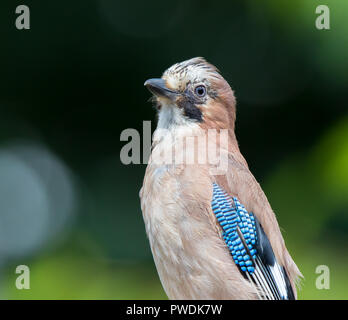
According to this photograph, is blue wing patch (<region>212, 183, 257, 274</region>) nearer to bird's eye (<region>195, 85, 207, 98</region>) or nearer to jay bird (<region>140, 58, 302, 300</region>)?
jay bird (<region>140, 58, 302, 300</region>)

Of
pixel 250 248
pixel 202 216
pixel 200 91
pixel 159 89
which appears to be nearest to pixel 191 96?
pixel 200 91

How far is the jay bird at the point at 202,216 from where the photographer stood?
288 cm

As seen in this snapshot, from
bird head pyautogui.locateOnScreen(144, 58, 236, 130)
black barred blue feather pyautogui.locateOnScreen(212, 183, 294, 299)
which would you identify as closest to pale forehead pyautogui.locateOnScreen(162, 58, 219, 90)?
bird head pyautogui.locateOnScreen(144, 58, 236, 130)

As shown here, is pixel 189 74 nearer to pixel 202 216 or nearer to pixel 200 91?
pixel 200 91

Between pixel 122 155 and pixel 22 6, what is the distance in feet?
4.33

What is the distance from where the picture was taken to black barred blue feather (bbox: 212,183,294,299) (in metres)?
2.94

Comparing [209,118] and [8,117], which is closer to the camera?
[209,118]

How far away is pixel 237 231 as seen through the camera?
9.80 feet

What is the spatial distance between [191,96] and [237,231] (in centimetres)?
75

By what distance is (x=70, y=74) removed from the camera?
4.73m
